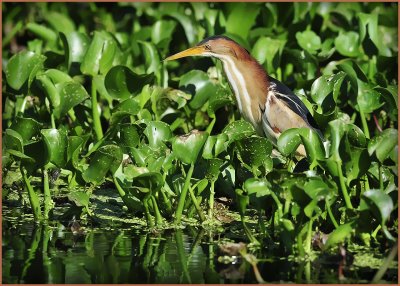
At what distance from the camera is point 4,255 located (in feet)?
13.1

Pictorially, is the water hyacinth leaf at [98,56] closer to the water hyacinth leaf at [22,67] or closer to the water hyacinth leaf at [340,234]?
the water hyacinth leaf at [22,67]

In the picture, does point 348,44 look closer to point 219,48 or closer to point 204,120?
point 204,120

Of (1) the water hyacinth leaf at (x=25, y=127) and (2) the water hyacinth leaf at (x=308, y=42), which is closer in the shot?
(1) the water hyacinth leaf at (x=25, y=127)

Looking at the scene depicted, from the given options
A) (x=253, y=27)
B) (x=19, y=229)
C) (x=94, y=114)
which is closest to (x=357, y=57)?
(x=253, y=27)

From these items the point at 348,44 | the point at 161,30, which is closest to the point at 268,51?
the point at 348,44

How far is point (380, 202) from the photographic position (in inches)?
148

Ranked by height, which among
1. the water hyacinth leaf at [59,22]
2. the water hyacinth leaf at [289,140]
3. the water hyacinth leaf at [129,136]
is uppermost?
the water hyacinth leaf at [59,22]

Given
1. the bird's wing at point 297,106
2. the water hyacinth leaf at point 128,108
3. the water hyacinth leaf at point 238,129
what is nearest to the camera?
the water hyacinth leaf at point 238,129

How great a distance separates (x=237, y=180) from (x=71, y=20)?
149 inches

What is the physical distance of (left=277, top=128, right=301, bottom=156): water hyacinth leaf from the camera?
171 inches

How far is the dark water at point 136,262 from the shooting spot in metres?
3.72

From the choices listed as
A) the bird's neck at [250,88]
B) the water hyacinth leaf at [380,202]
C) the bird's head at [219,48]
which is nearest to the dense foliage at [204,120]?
the water hyacinth leaf at [380,202]

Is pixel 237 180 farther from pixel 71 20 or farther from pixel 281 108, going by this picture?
pixel 71 20

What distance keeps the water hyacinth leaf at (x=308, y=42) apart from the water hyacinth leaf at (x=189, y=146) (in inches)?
81.0
